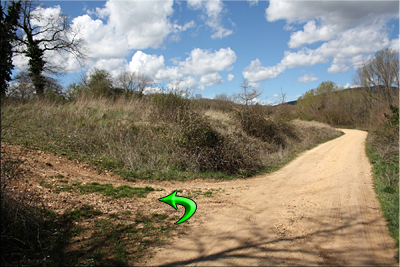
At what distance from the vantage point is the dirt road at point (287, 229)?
346 cm

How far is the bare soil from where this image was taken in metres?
3.52

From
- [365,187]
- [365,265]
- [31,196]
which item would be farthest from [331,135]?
[31,196]

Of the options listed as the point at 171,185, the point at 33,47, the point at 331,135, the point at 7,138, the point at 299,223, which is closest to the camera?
the point at 299,223

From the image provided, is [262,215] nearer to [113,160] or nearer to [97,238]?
[97,238]

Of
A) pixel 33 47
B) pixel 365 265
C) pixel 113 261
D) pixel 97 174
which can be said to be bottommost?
pixel 365 265

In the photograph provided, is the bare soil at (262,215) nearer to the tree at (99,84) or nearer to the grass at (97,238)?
the grass at (97,238)

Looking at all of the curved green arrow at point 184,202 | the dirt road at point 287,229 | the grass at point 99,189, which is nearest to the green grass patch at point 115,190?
the grass at point 99,189

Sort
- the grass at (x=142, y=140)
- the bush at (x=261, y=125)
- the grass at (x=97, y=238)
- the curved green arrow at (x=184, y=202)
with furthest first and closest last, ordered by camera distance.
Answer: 1. the bush at (x=261, y=125)
2. the grass at (x=142, y=140)
3. the curved green arrow at (x=184, y=202)
4. the grass at (x=97, y=238)

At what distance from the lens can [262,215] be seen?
512 centimetres

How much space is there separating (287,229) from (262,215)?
2.63 ft

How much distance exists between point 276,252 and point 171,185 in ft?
15.1

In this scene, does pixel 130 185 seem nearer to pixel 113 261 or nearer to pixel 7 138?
pixel 113 261

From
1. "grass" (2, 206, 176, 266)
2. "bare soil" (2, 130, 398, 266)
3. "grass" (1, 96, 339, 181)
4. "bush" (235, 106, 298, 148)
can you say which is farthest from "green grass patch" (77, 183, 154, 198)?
"bush" (235, 106, 298, 148)

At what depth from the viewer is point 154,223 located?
4699 mm
